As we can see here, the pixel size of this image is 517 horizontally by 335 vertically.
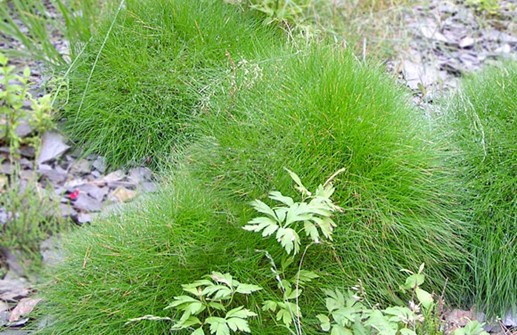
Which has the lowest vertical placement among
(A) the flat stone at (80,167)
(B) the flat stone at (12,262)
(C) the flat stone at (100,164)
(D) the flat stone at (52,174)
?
(B) the flat stone at (12,262)

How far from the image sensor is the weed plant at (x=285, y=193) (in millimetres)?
2006

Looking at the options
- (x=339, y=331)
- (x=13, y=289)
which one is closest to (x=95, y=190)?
(x=13, y=289)

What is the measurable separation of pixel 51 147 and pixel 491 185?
2.20 metres

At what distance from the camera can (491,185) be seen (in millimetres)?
2238

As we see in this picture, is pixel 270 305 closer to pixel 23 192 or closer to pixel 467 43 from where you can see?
pixel 23 192

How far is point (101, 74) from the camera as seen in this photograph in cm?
299

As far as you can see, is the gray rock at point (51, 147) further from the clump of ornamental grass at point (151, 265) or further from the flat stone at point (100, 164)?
the clump of ornamental grass at point (151, 265)

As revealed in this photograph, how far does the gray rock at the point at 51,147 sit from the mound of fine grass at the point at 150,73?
0.27 ft

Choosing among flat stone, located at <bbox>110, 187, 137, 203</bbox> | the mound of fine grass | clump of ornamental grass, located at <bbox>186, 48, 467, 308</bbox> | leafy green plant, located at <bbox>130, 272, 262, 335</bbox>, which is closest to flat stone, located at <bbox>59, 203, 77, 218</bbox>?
flat stone, located at <bbox>110, 187, 137, 203</bbox>

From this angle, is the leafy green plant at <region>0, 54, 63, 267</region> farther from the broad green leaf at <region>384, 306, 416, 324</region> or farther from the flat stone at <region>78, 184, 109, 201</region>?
the broad green leaf at <region>384, 306, 416, 324</region>

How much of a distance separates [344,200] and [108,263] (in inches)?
35.3

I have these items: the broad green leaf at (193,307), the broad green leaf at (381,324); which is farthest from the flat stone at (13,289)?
the broad green leaf at (381,324)

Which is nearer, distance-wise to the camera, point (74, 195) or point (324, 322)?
point (324, 322)

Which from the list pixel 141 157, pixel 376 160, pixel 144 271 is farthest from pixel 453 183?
pixel 141 157
